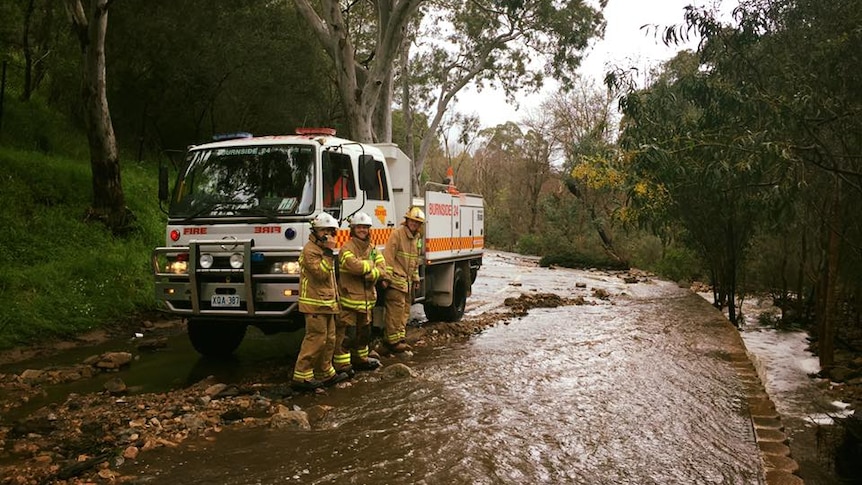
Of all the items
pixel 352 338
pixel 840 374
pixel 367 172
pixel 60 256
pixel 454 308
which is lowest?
pixel 840 374

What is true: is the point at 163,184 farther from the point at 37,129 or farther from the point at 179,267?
the point at 37,129

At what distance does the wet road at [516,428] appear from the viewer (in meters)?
4.71

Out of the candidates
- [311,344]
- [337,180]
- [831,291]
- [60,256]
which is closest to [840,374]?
[831,291]

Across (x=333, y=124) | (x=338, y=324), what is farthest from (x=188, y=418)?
(x=333, y=124)

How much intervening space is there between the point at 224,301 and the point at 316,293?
47.2 inches

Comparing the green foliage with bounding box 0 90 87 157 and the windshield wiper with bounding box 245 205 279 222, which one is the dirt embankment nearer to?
the windshield wiper with bounding box 245 205 279 222

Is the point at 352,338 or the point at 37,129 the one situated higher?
the point at 37,129

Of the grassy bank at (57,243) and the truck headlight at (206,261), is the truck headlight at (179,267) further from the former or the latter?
the grassy bank at (57,243)

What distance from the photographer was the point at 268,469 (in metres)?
4.68

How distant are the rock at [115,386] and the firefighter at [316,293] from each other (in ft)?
5.67

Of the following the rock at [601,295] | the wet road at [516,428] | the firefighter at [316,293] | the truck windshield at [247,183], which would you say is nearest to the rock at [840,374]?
the wet road at [516,428]

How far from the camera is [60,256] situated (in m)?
11.3

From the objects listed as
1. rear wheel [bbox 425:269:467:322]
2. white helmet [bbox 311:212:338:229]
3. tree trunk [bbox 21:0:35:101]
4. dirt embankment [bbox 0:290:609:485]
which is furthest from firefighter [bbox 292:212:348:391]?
tree trunk [bbox 21:0:35:101]

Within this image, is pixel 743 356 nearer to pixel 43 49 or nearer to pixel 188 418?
pixel 188 418
